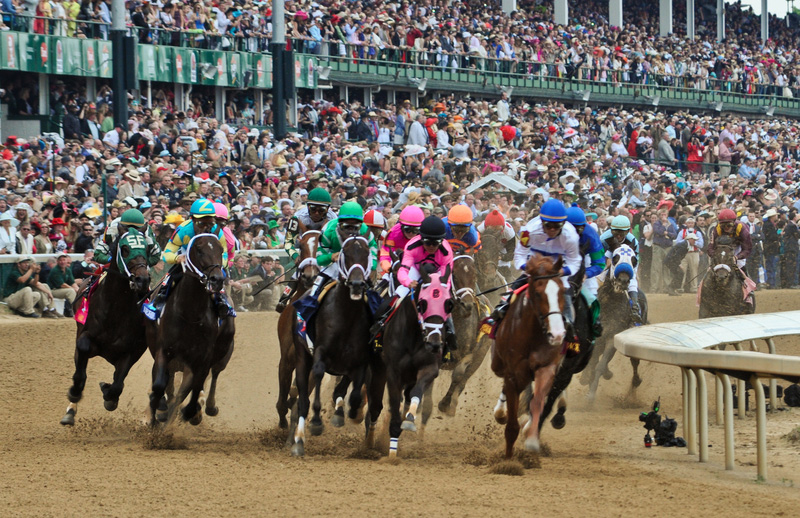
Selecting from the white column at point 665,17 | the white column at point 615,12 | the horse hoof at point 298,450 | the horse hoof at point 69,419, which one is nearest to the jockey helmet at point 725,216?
the horse hoof at point 298,450

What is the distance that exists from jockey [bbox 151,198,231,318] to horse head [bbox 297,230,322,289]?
24.6 inches

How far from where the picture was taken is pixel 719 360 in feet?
24.8

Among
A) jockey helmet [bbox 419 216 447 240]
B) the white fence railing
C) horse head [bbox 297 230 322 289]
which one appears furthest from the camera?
horse head [bbox 297 230 322 289]

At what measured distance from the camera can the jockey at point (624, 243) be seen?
1177cm

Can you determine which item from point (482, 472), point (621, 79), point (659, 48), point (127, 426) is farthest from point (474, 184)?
point (659, 48)

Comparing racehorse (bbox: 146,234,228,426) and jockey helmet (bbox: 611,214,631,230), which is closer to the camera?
racehorse (bbox: 146,234,228,426)

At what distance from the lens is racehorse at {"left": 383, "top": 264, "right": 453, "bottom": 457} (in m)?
8.38

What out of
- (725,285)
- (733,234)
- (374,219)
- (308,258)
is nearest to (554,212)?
(374,219)

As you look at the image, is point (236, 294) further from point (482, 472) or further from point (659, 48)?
point (659, 48)

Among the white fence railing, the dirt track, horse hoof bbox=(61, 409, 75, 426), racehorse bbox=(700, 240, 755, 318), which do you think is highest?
racehorse bbox=(700, 240, 755, 318)

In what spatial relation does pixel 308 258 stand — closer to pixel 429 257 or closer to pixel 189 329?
pixel 189 329

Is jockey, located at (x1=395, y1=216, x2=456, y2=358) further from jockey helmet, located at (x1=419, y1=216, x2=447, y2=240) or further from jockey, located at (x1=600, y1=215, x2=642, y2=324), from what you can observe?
jockey, located at (x1=600, y1=215, x2=642, y2=324)

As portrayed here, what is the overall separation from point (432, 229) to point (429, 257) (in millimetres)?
270

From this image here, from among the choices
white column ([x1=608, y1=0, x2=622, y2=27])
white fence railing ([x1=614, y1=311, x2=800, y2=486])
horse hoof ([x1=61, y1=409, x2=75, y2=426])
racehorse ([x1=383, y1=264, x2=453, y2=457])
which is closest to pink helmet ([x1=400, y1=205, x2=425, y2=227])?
racehorse ([x1=383, y1=264, x2=453, y2=457])
